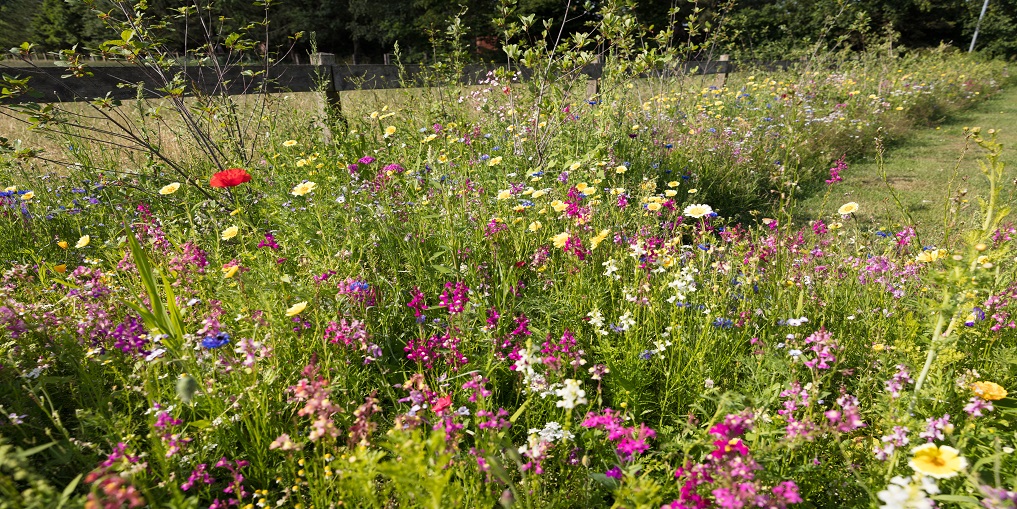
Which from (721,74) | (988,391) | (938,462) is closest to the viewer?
(938,462)

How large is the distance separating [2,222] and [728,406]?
378 centimetres

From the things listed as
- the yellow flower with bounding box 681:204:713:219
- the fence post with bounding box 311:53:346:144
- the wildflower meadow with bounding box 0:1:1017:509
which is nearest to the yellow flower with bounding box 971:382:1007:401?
the wildflower meadow with bounding box 0:1:1017:509

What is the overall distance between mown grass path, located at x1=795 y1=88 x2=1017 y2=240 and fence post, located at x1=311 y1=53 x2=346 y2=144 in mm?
3684

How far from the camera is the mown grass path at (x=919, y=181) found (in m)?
4.07

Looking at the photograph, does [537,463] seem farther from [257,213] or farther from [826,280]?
[257,213]

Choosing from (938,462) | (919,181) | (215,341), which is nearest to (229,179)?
(215,341)

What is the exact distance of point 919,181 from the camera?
17.0 ft

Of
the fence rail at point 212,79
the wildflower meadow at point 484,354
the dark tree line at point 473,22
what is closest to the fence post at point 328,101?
the fence rail at point 212,79

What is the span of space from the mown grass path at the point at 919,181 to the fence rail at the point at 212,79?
2.73m

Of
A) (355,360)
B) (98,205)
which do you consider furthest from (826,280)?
(98,205)

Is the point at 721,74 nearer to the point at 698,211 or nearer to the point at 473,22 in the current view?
the point at 698,211

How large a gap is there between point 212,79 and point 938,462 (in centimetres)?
517

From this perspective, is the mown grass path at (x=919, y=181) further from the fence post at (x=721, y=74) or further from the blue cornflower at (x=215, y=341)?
the blue cornflower at (x=215, y=341)

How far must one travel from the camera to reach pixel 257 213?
321cm
